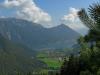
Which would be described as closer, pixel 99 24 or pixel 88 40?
pixel 99 24

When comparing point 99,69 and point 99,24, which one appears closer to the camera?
point 99,24

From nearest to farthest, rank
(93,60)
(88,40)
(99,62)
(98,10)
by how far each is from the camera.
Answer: (98,10), (88,40), (99,62), (93,60)

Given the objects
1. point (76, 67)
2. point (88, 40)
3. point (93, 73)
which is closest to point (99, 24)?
point (88, 40)

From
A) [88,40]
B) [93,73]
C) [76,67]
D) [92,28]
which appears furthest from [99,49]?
[76,67]

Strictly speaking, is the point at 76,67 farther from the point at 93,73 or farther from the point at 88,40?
the point at 88,40

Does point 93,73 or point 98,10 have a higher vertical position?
point 98,10

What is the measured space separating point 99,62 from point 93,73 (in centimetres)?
118

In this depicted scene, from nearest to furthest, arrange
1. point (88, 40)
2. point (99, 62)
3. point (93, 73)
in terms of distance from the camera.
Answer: point (88, 40), point (99, 62), point (93, 73)

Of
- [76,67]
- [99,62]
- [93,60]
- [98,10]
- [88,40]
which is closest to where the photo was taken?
[98,10]

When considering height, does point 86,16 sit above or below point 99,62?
above

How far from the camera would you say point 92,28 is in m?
6.68

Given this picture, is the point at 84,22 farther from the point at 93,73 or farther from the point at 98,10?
the point at 93,73

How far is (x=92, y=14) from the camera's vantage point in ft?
21.5

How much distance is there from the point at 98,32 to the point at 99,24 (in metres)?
0.15
